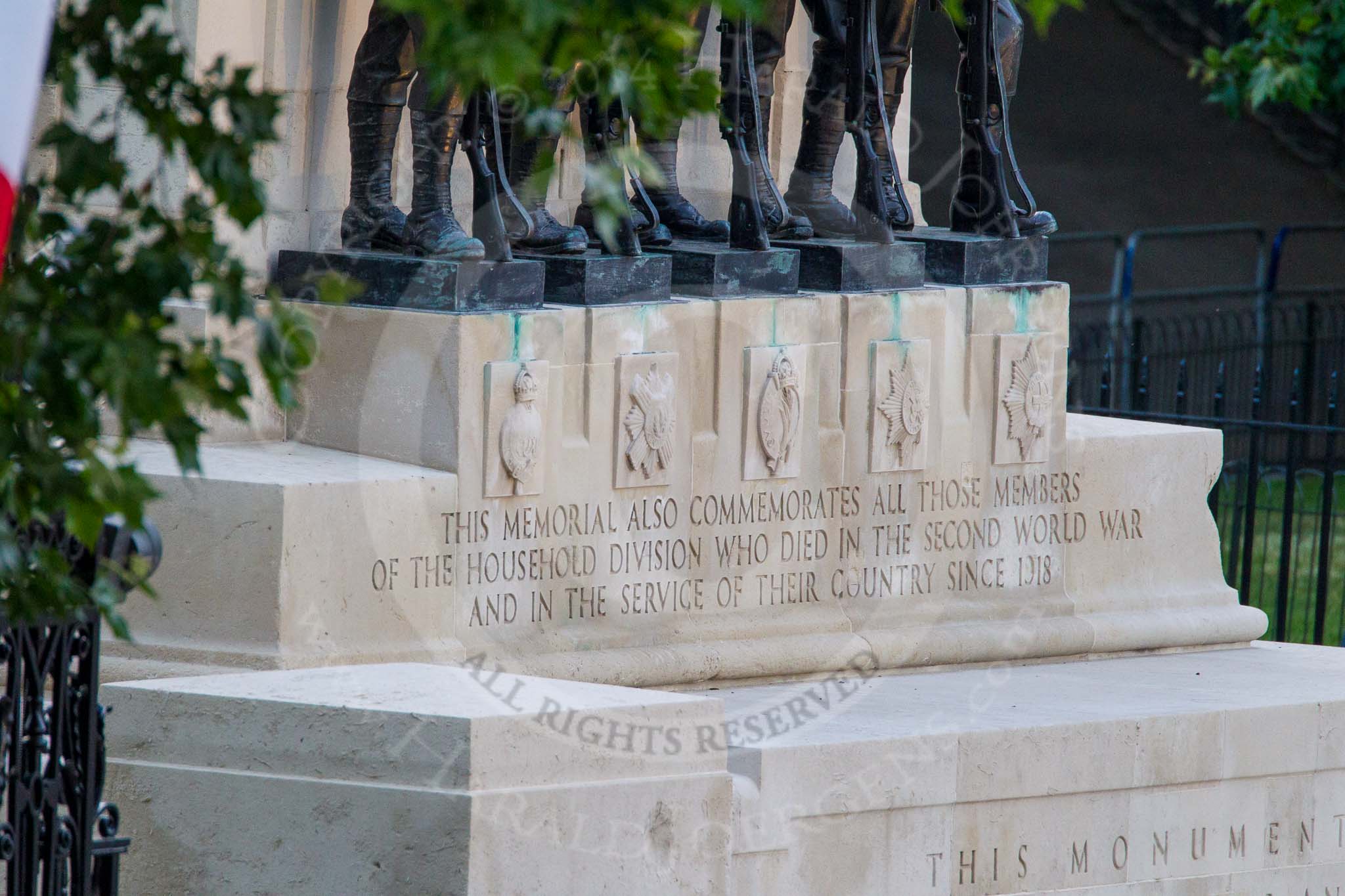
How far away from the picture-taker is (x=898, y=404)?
7809 mm

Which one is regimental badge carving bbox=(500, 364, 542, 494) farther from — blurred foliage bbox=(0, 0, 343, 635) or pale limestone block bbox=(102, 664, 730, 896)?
blurred foliage bbox=(0, 0, 343, 635)

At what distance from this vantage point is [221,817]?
17.6 feet

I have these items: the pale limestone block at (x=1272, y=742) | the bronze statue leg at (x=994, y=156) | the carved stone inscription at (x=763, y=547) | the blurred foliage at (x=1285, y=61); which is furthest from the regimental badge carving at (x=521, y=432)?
the blurred foliage at (x=1285, y=61)

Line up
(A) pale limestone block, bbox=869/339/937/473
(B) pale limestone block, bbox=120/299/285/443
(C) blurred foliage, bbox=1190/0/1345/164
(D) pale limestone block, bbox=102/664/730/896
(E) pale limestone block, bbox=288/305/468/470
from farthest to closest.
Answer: (C) blurred foliage, bbox=1190/0/1345/164, (A) pale limestone block, bbox=869/339/937/473, (B) pale limestone block, bbox=120/299/285/443, (E) pale limestone block, bbox=288/305/468/470, (D) pale limestone block, bbox=102/664/730/896

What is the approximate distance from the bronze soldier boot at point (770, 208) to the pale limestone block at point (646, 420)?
77 cm

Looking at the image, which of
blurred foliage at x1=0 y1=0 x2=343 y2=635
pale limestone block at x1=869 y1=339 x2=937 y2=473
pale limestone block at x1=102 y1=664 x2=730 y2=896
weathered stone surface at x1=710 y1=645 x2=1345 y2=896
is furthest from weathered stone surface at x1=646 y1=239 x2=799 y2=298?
blurred foliage at x1=0 y1=0 x2=343 y2=635

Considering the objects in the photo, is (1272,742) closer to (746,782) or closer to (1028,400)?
(1028,400)

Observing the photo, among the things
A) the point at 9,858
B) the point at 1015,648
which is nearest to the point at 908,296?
the point at 1015,648

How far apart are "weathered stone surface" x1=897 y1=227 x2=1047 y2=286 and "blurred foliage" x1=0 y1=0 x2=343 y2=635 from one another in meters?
5.16

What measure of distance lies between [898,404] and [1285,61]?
30.4ft

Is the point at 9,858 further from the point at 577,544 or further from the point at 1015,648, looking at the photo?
the point at 1015,648

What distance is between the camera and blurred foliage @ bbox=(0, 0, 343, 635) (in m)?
2.94

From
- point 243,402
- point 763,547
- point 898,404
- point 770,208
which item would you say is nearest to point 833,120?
point 770,208

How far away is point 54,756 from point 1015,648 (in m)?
3.97
